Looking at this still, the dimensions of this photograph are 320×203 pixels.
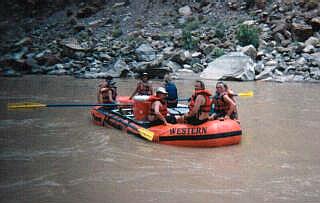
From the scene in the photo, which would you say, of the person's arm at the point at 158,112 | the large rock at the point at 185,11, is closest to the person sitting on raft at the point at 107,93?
the person's arm at the point at 158,112

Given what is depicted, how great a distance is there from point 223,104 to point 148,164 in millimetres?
2066

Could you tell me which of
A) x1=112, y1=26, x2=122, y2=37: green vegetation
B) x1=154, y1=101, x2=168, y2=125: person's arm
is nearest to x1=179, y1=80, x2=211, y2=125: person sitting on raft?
x1=154, y1=101, x2=168, y2=125: person's arm

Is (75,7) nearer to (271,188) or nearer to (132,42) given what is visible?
(132,42)

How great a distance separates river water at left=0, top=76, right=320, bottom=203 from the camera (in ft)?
15.1

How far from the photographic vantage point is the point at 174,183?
16.3 ft

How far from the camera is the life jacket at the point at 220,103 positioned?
7102 millimetres

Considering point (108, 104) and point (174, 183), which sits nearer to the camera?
point (174, 183)

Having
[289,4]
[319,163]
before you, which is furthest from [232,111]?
[289,4]

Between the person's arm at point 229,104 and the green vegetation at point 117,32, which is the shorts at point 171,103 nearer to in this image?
the person's arm at point 229,104

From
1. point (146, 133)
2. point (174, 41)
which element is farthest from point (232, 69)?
point (146, 133)

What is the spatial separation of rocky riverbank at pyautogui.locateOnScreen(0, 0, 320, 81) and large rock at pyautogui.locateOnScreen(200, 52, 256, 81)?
0.04m

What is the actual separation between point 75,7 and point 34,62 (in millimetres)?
12870

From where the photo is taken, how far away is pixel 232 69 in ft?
57.9

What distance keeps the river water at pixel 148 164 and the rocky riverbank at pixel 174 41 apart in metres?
9.07
